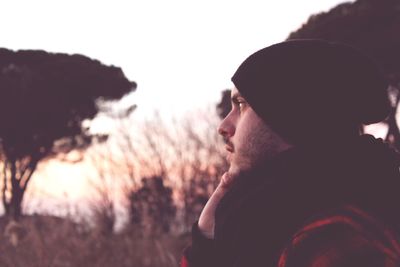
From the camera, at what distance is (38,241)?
6703 millimetres

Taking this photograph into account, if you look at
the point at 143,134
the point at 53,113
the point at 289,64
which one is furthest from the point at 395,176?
the point at 53,113

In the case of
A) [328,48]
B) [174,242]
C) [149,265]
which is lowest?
[174,242]

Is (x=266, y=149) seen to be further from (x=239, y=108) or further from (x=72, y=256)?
(x=72, y=256)

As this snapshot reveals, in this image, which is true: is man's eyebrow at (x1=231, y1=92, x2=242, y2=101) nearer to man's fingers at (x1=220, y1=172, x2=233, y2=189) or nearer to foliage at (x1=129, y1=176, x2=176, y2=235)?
man's fingers at (x1=220, y1=172, x2=233, y2=189)

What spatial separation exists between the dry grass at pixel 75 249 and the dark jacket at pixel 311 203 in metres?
5.30

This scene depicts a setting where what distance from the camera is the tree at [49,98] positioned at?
20984mm

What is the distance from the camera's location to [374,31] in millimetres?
11117

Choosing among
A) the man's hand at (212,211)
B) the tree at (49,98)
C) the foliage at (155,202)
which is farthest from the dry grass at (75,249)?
the tree at (49,98)

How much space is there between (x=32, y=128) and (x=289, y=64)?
22668 millimetres

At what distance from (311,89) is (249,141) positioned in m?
0.17

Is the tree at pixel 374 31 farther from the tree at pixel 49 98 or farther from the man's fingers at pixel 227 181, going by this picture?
the tree at pixel 49 98

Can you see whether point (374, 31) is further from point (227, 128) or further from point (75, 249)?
point (227, 128)

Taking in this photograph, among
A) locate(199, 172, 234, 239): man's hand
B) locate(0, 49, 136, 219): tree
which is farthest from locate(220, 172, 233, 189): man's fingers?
locate(0, 49, 136, 219): tree

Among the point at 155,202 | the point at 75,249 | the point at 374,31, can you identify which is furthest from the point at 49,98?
the point at 75,249
